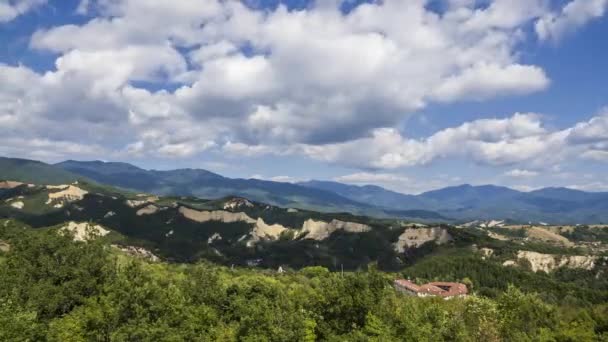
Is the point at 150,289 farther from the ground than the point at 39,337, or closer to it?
farther from the ground

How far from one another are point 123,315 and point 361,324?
1014 inches

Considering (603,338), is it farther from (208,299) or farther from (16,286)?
(16,286)

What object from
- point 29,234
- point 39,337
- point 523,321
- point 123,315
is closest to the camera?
point 39,337

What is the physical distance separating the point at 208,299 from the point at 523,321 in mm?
53184

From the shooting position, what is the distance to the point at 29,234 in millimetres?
65375

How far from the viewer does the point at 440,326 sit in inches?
2356

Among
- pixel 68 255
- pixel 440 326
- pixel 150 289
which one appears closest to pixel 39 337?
pixel 150 289

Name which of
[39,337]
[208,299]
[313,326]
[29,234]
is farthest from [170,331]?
[29,234]

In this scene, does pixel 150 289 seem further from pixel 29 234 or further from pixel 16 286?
pixel 29 234

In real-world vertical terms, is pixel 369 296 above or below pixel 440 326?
above

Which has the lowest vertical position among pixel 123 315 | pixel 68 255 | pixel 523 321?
pixel 523 321

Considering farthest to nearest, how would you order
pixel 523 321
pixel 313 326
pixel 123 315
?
pixel 523 321 < pixel 313 326 < pixel 123 315

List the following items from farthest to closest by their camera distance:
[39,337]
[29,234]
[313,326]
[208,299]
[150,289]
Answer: [208,299], [29,234], [313,326], [150,289], [39,337]

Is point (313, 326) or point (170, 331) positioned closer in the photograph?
point (170, 331)
